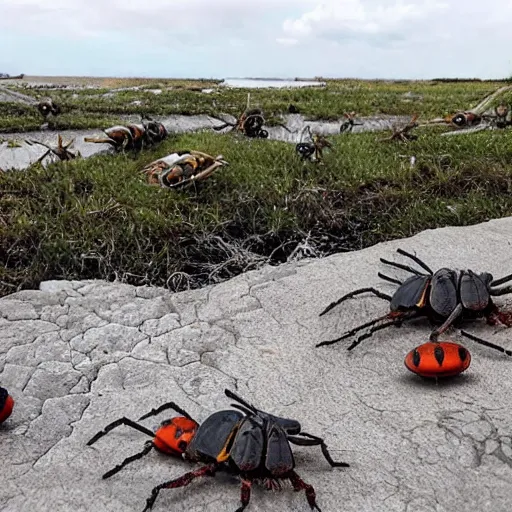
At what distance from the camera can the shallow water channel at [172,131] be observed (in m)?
8.81

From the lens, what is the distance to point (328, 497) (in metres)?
2.23

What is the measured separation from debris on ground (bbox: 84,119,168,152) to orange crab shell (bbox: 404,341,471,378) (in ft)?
18.4

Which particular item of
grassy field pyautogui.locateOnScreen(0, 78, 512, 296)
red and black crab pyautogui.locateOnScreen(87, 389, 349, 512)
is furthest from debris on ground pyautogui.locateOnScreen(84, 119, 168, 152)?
red and black crab pyautogui.locateOnScreen(87, 389, 349, 512)

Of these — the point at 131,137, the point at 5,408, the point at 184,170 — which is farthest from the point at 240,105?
the point at 5,408

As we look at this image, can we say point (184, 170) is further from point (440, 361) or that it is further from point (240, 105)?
point (240, 105)

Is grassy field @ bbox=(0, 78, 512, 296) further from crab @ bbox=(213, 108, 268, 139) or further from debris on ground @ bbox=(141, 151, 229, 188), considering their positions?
crab @ bbox=(213, 108, 268, 139)

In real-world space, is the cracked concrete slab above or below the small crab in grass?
below

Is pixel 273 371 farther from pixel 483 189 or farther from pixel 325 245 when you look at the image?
pixel 483 189

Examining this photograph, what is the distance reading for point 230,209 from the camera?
18.8ft

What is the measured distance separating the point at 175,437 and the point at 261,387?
75 cm

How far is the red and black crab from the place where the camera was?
2.19 meters

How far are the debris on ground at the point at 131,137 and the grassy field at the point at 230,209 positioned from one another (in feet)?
1.12

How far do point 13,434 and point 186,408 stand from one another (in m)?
0.70

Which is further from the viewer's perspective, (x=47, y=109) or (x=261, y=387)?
(x=47, y=109)
